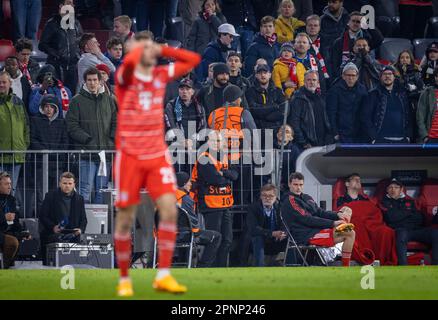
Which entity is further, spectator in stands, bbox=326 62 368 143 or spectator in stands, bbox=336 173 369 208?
spectator in stands, bbox=326 62 368 143

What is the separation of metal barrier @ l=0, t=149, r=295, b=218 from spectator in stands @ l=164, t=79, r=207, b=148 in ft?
1.73

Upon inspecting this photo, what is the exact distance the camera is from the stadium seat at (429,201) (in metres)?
17.5

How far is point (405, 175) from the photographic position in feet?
59.6

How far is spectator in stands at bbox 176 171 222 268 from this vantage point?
1611 centimetres

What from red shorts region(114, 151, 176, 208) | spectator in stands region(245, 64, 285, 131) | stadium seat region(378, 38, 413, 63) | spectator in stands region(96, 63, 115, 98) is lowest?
red shorts region(114, 151, 176, 208)

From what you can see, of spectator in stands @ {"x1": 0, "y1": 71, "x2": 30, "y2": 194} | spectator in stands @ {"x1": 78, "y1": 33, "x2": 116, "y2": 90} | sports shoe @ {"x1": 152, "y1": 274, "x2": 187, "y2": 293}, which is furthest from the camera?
spectator in stands @ {"x1": 78, "y1": 33, "x2": 116, "y2": 90}

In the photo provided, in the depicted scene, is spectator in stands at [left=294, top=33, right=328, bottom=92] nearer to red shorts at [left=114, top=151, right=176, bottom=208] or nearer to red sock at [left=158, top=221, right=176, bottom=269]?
red shorts at [left=114, top=151, right=176, bottom=208]

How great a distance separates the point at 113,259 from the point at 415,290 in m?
5.97

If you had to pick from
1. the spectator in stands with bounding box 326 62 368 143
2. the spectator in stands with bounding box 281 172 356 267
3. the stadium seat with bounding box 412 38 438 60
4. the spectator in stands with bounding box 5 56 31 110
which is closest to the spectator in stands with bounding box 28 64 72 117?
the spectator in stands with bounding box 5 56 31 110

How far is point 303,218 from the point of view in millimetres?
16234

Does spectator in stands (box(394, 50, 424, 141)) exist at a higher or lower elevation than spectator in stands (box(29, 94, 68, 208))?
higher

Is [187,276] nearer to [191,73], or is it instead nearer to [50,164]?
[50,164]

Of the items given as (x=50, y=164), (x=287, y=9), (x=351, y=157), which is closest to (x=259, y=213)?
(x=351, y=157)

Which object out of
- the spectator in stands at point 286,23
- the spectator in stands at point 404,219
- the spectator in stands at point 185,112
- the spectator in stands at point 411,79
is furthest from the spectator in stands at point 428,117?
the spectator in stands at point 185,112
